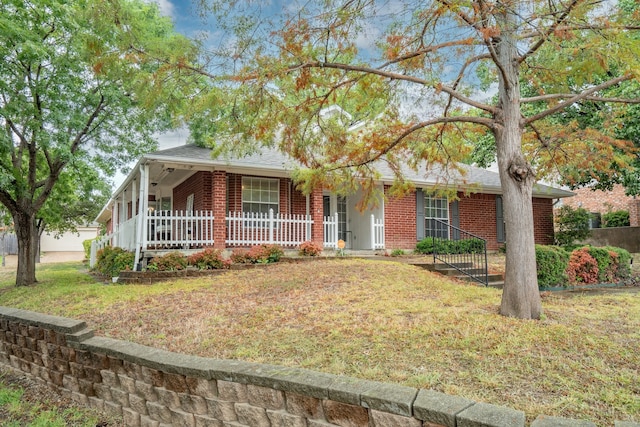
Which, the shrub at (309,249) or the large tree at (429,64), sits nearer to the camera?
the large tree at (429,64)

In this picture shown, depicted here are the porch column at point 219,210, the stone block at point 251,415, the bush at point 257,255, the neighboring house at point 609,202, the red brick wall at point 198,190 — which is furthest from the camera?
the neighboring house at point 609,202

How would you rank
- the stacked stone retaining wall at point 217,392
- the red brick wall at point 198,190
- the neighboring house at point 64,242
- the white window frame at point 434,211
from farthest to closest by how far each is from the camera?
the neighboring house at point 64,242 < the white window frame at point 434,211 < the red brick wall at point 198,190 < the stacked stone retaining wall at point 217,392

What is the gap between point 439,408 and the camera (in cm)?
253

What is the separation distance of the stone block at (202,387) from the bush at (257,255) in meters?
6.62

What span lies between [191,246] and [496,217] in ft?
36.5

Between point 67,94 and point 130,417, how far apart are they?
28.1 feet

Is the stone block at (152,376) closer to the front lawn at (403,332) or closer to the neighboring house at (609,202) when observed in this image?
the front lawn at (403,332)

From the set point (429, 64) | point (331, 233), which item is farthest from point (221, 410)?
point (331, 233)

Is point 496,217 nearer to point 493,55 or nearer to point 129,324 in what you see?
point 493,55

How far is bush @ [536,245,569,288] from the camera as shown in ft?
29.7

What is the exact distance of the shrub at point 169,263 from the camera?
31.3ft

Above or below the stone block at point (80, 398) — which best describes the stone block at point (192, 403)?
above

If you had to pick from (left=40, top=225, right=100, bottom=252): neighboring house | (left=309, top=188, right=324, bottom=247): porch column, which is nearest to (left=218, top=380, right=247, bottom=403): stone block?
(left=309, top=188, right=324, bottom=247): porch column

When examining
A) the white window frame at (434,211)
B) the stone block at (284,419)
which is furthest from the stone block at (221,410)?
the white window frame at (434,211)
